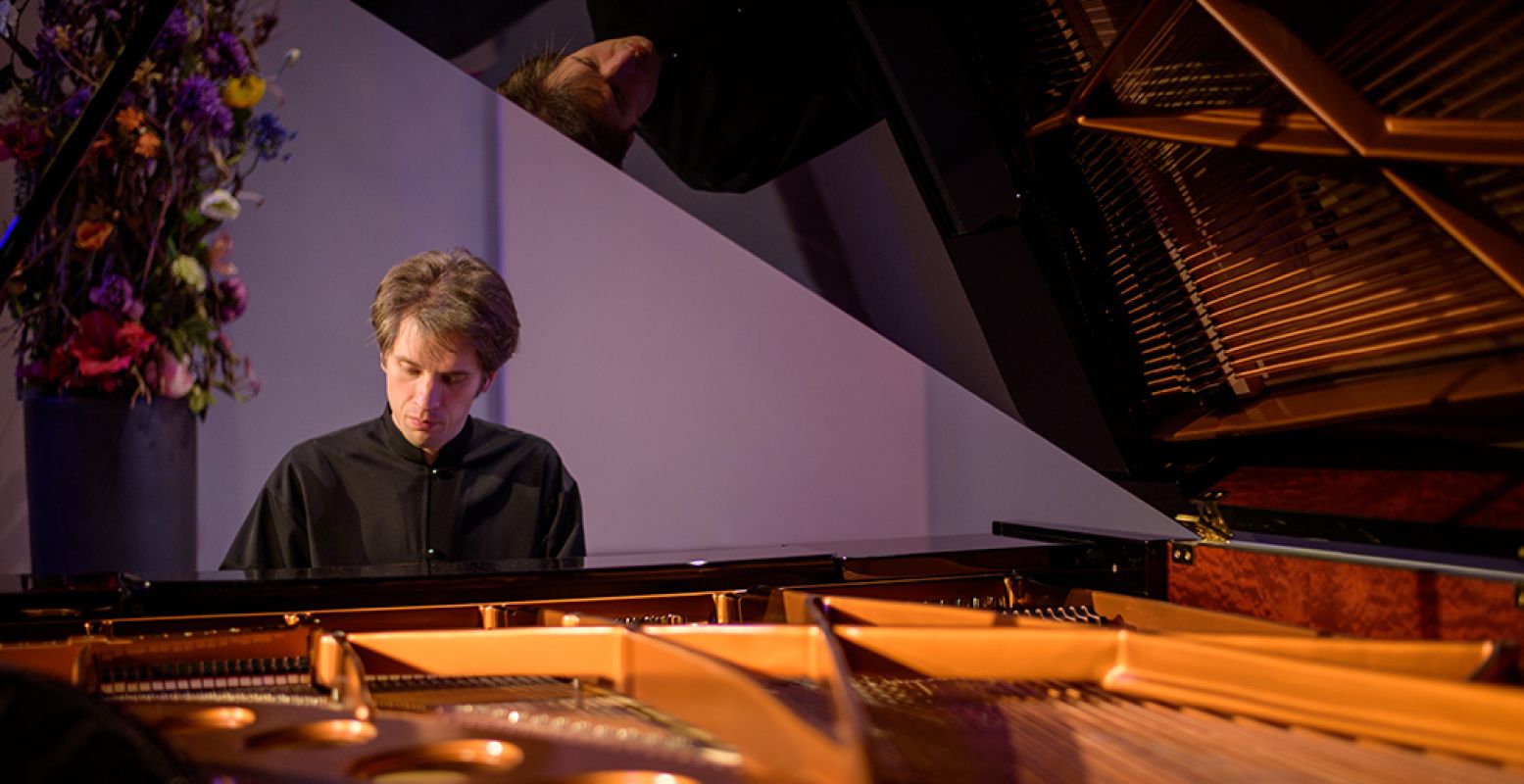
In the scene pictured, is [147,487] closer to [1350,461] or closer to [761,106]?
[761,106]

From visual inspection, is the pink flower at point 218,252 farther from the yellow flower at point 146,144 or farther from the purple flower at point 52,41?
the purple flower at point 52,41

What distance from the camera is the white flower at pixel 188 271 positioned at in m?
2.77

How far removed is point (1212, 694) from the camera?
126 centimetres

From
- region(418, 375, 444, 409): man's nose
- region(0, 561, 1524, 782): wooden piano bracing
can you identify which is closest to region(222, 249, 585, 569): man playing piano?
region(418, 375, 444, 409): man's nose

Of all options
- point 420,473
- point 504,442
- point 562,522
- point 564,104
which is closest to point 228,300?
point 420,473

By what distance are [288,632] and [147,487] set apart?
144 centimetres

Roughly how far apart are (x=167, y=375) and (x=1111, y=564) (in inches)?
85.3

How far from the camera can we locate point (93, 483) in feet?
8.79

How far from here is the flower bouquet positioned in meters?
2.68

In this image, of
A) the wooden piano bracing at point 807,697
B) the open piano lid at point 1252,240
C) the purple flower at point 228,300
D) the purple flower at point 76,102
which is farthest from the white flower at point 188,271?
the open piano lid at point 1252,240

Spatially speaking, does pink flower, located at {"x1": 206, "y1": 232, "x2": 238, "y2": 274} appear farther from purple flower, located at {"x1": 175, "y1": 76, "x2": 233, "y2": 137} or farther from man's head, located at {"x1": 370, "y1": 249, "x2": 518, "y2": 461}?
man's head, located at {"x1": 370, "y1": 249, "x2": 518, "y2": 461}

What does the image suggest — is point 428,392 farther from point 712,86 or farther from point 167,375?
point 712,86

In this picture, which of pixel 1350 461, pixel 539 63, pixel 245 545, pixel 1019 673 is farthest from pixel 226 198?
pixel 1350 461

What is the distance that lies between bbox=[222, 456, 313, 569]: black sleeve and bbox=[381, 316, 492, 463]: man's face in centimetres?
31
